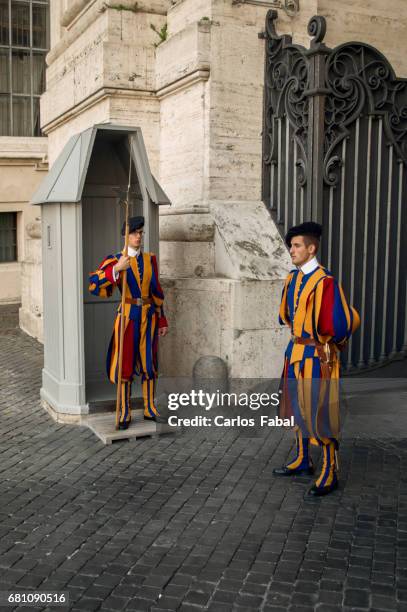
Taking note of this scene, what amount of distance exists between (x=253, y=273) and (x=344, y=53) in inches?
86.5

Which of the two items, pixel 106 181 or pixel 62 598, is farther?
pixel 106 181

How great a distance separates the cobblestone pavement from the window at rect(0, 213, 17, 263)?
1067cm

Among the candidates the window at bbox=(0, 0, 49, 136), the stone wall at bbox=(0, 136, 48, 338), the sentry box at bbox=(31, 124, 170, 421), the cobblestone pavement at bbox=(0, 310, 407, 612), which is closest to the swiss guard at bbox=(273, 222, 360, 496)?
the cobblestone pavement at bbox=(0, 310, 407, 612)

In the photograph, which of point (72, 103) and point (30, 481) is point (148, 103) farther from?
point (30, 481)

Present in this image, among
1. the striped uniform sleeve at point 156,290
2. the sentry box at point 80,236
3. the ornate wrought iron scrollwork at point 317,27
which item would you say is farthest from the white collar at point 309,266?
the ornate wrought iron scrollwork at point 317,27

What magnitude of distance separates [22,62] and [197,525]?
14.4 m

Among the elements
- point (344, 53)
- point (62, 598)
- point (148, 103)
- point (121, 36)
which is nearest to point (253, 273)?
point (344, 53)

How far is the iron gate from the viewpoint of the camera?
6785 millimetres

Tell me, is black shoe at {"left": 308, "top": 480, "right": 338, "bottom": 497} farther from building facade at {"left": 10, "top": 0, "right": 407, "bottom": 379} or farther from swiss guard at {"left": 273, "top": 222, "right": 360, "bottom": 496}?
building facade at {"left": 10, "top": 0, "right": 407, "bottom": 379}

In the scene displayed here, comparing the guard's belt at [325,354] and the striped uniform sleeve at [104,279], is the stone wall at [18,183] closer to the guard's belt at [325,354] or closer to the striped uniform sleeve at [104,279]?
the striped uniform sleeve at [104,279]

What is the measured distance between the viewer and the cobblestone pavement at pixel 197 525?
11.4 feet

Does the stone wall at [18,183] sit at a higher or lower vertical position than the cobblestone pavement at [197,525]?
higher

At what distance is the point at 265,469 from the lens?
5129mm

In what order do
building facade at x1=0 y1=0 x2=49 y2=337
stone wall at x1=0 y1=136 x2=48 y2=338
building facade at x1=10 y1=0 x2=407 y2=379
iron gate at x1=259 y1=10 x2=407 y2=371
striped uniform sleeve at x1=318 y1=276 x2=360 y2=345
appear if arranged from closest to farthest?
striped uniform sleeve at x1=318 y1=276 x2=360 y2=345 → building facade at x1=10 y1=0 x2=407 y2=379 → iron gate at x1=259 y1=10 x2=407 y2=371 → stone wall at x1=0 y1=136 x2=48 y2=338 → building facade at x1=0 y1=0 x2=49 y2=337
